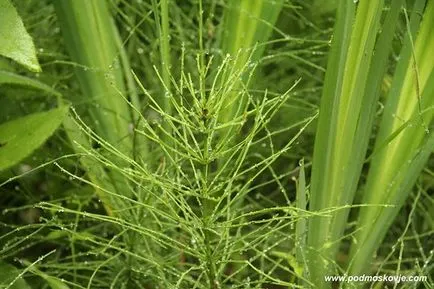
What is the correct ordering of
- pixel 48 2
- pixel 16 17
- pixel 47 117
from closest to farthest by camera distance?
A: pixel 16 17, pixel 47 117, pixel 48 2

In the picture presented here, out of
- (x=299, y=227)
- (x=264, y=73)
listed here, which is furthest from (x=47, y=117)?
(x=264, y=73)

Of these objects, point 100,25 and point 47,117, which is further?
point 100,25

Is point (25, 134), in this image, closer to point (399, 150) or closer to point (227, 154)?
point (227, 154)

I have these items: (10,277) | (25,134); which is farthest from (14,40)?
(10,277)

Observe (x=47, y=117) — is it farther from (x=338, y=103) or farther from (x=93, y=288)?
(x=338, y=103)

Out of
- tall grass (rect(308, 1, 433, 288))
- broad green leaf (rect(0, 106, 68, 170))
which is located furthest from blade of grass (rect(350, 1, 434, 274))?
broad green leaf (rect(0, 106, 68, 170))

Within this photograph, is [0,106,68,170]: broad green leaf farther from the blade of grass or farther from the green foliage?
the blade of grass
